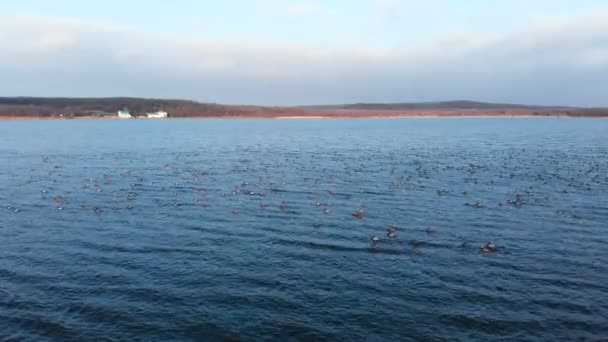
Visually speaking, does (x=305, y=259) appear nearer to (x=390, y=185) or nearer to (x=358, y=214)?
(x=358, y=214)

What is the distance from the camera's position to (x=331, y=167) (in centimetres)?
5534

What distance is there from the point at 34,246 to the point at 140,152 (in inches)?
2028

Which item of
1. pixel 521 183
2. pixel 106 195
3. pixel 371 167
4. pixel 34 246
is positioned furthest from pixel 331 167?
pixel 34 246

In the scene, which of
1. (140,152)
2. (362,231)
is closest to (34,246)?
(362,231)

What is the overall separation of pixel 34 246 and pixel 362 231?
1715 cm

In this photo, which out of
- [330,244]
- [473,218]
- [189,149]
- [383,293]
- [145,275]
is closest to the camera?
[383,293]

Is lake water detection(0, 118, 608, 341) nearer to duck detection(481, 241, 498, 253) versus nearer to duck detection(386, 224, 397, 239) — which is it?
duck detection(386, 224, 397, 239)

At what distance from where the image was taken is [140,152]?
75.3m

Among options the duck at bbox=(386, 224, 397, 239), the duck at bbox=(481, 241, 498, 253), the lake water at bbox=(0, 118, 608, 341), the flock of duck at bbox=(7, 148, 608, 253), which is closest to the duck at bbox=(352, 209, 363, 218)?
the flock of duck at bbox=(7, 148, 608, 253)

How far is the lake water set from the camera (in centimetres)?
1664

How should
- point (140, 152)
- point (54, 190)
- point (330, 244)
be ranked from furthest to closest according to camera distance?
point (140, 152)
point (54, 190)
point (330, 244)

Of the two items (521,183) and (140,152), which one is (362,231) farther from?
(140,152)

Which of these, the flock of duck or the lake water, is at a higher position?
the flock of duck

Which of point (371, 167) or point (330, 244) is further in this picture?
point (371, 167)
